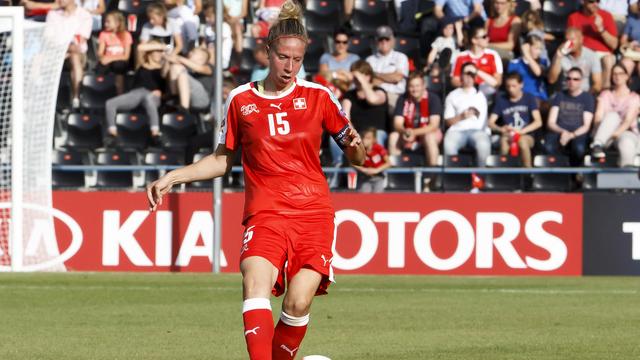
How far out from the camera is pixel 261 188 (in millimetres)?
7145

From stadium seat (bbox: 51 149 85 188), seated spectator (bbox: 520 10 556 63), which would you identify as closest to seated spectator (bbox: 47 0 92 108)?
stadium seat (bbox: 51 149 85 188)

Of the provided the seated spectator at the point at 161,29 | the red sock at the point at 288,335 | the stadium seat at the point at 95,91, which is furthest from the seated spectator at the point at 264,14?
the red sock at the point at 288,335

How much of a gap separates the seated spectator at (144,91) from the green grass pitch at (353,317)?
4.04 m

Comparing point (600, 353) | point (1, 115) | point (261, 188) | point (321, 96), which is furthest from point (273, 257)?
point (1, 115)

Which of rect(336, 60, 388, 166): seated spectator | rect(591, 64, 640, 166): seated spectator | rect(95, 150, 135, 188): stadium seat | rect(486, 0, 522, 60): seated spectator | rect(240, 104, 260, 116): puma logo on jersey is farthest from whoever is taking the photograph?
rect(486, 0, 522, 60): seated spectator

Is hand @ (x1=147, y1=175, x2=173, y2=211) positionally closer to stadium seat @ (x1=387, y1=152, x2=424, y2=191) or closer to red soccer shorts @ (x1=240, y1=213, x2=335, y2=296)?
red soccer shorts @ (x1=240, y1=213, x2=335, y2=296)

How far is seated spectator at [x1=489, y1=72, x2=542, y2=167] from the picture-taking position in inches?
782

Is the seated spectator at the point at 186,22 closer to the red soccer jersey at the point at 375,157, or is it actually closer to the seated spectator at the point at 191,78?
the seated spectator at the point at 191,78

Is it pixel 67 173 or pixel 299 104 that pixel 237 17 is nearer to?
pixel 67 173

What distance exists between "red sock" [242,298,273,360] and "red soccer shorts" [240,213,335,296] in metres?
0.25

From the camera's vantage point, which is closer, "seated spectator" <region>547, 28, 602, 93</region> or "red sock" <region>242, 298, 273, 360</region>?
"red sock" <region>242, 298, 273, 360</region>

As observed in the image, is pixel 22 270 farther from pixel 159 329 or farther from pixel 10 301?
pixel 159 329

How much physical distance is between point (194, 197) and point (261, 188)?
11.3 m

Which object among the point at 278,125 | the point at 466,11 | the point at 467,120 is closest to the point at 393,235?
the point at 467,120
